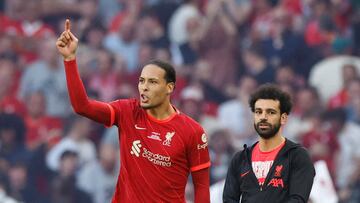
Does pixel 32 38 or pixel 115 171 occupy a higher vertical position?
pixel 32 38

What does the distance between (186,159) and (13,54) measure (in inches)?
336

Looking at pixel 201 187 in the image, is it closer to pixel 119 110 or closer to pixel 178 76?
pixel 119 110

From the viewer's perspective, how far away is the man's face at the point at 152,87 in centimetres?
801

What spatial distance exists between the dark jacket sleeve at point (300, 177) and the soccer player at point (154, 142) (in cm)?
80

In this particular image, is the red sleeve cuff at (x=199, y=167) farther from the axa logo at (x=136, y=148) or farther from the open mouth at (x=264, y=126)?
the open mouth at (x=264, y=126)

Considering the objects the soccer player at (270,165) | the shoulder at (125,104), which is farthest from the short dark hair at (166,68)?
the soccer player at (270,165)

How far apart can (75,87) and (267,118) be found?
53.5 inches

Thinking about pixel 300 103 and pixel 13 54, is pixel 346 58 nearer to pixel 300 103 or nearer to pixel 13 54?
pixel 300 103

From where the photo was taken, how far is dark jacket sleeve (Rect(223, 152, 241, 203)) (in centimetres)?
788

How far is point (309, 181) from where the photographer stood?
7738mm

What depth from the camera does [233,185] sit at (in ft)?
25.9

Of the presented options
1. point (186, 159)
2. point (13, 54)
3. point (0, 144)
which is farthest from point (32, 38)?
point (186, 159)

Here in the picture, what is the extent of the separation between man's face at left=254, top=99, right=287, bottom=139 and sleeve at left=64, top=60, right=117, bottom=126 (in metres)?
1.07

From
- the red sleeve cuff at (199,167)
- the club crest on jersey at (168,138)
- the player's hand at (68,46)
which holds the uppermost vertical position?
the player's hand at (68,46)
